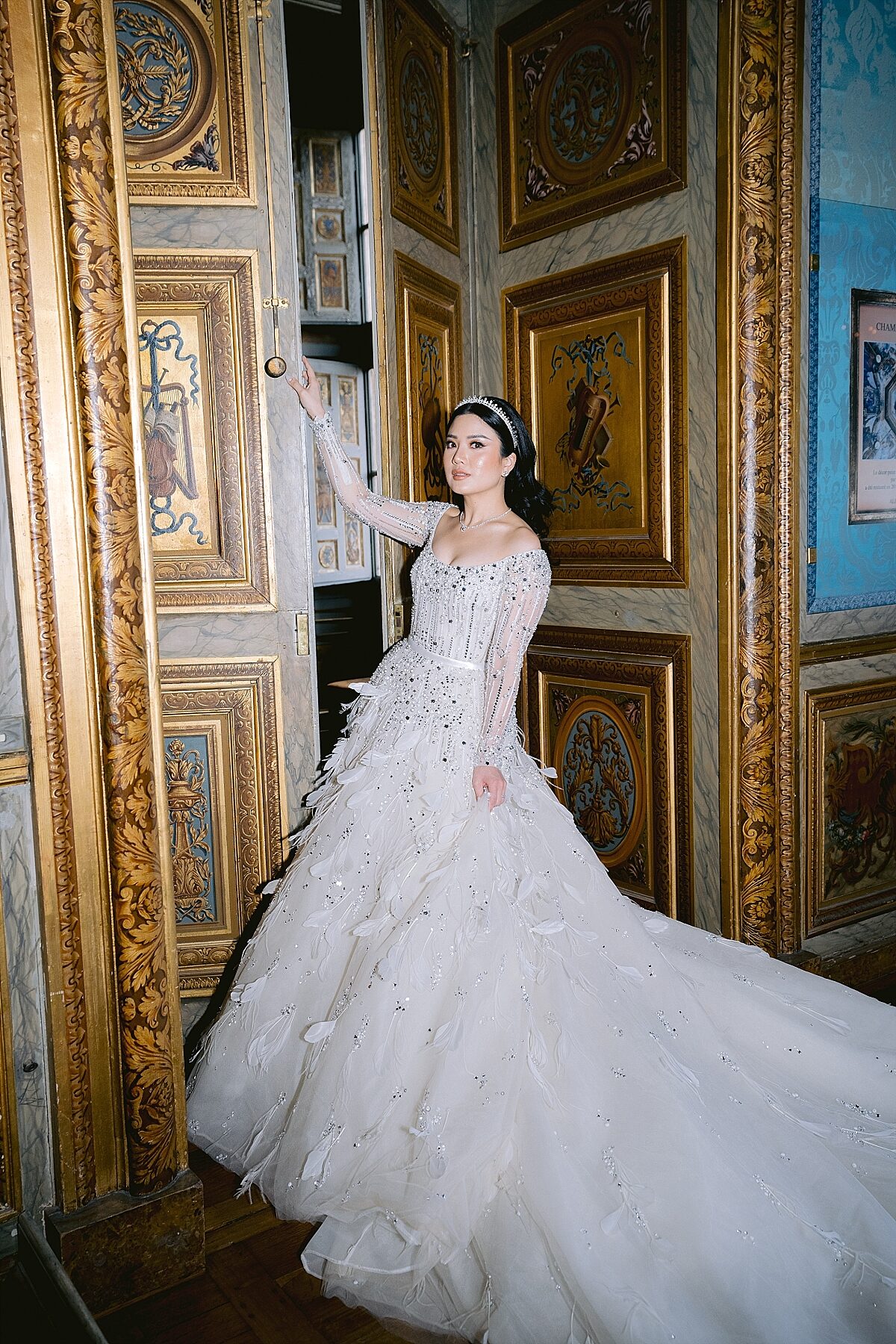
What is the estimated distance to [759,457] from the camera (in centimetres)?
268

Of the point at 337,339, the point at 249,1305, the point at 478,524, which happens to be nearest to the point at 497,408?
the point at 478,524

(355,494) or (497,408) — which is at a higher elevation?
(497,408)

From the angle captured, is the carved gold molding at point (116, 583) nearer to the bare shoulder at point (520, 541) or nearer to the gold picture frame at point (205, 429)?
the gold picture frame at point (205, 429)

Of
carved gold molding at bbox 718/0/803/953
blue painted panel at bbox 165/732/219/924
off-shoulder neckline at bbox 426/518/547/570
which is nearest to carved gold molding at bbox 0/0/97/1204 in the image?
blue painted panel at bbox 165/732/219/924

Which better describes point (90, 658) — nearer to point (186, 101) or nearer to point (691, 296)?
point (186, 101)

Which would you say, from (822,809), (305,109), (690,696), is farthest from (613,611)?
(305,109)

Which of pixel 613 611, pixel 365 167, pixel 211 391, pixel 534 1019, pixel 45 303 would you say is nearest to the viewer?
pixel 45 303

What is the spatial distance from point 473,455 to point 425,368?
641 mm

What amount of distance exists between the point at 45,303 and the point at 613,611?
1.97 meters

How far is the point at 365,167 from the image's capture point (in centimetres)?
284

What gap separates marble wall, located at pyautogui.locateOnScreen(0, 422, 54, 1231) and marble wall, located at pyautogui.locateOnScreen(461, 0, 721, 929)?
1903 millimetres

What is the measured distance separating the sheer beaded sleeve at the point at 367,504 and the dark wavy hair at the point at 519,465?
249 millimetres

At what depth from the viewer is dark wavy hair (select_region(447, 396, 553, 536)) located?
2.60 metres

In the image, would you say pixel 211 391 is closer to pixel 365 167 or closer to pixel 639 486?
pixel 365 167
